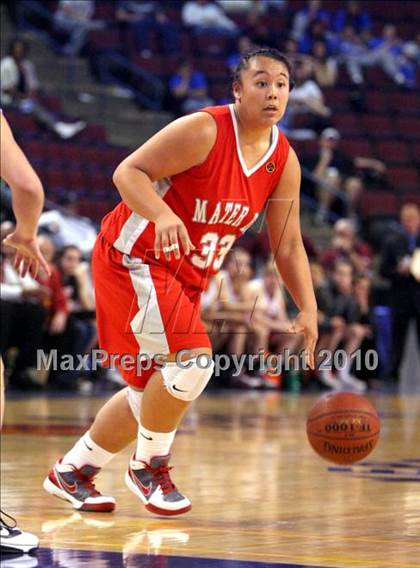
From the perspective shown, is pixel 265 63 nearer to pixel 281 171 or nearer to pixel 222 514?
pixel 281 171

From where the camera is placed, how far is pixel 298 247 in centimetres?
537

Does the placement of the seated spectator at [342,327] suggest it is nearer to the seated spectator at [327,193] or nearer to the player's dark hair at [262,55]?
the seated spectator at [327,193]

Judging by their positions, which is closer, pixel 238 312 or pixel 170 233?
pixel 170 233

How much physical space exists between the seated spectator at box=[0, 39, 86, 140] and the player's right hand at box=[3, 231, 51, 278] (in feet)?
42.9

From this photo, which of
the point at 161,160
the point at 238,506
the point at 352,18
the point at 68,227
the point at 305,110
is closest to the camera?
the point at 161,160

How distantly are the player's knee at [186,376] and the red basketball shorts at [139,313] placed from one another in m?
0.05

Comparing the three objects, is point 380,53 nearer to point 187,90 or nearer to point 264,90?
point 187,90

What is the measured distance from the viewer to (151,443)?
5.18 metres

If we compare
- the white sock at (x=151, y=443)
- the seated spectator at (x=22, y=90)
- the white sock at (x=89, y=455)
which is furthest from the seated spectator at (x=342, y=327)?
the white sock at (x=151, y=443)

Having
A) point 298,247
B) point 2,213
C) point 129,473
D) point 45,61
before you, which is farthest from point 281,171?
point 45,61

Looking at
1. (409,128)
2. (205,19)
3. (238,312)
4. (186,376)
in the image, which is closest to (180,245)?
(186,376)

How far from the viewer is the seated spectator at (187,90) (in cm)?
1930

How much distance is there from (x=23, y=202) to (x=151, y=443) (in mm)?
1711

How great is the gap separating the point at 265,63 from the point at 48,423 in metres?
4.93
